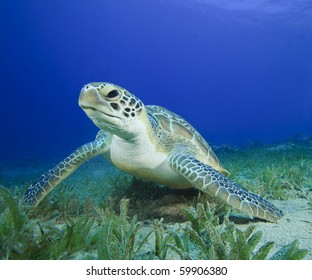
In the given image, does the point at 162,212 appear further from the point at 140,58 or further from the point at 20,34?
the point at 140,58

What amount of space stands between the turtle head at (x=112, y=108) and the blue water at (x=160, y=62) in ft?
110

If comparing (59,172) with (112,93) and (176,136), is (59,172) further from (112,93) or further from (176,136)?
(176,136)

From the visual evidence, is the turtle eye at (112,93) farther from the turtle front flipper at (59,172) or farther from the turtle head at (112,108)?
the turtle front flipper at (59,172)

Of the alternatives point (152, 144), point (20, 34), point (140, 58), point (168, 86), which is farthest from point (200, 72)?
point (152, 144)

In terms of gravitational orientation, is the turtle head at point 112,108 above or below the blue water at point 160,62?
below

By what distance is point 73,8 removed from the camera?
74938mm

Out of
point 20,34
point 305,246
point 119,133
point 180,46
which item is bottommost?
point 305,246

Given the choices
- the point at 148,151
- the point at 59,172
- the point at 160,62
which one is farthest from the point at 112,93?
the point at 160,62

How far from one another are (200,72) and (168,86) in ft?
60.4

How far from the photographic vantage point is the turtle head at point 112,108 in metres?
2.54

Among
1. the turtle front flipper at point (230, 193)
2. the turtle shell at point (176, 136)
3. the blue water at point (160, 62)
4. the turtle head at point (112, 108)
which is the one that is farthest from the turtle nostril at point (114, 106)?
the blue water at point (160, 62)

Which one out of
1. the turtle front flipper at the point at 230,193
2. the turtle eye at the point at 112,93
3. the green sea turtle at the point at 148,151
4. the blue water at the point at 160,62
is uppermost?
the blue water at the point at 160,62

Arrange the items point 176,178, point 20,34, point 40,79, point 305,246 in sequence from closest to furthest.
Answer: point 305,246 < point 176,178 < point 20,34 < point 40,79
